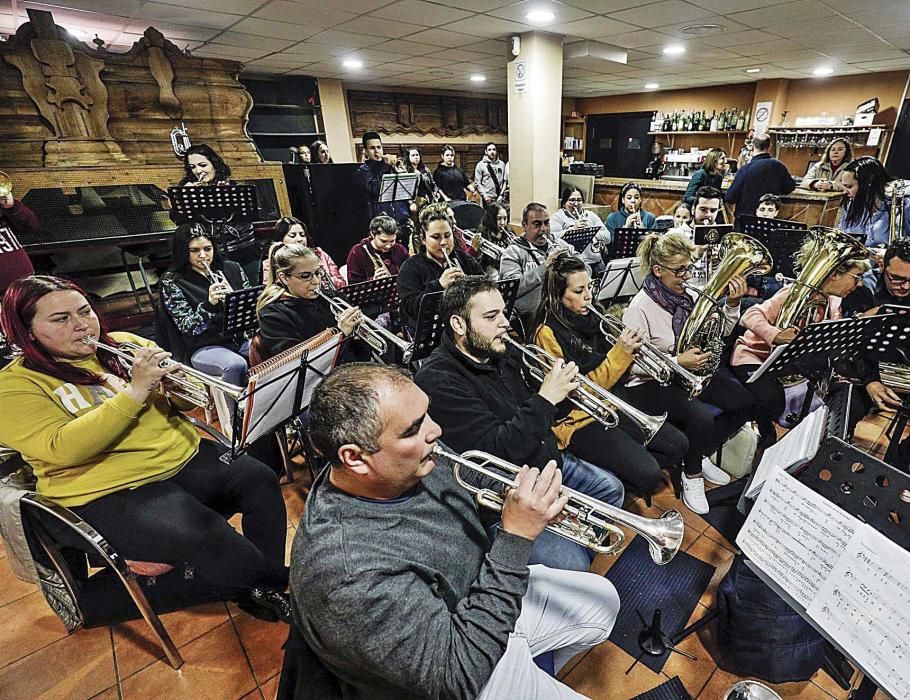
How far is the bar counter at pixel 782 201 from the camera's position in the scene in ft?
14.8

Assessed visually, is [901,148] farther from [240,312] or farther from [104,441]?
[104,441]

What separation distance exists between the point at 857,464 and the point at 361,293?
2457 millimetres

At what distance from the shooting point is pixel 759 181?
15.0 feet

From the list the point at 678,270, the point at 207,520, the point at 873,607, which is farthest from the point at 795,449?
the point at 207,520

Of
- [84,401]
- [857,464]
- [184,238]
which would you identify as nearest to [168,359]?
[84,401]

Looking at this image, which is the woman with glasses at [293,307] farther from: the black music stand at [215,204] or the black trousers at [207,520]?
the black music stand at [215,204]

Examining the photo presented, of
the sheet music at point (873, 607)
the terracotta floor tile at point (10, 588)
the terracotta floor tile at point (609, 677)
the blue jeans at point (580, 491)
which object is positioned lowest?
the terracotta floor tile at point (609, 677)

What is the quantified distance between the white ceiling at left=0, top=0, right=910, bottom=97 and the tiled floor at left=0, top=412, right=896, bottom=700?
4299 mm

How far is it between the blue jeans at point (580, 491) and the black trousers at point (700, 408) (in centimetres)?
59

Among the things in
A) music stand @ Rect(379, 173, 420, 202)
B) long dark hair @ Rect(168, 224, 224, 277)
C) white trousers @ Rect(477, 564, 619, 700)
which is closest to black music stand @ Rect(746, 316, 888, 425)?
white trousers @ Rect(477, 564, 619, 700)

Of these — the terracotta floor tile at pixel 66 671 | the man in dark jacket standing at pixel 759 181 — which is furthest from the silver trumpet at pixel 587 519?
the man in dark jacket standing at pixel 759 181

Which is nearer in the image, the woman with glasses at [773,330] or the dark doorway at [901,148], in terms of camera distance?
the woman with glasses at [773,330]

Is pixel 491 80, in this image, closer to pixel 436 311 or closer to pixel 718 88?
pixel 718 88

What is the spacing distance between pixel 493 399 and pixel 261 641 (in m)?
1.30
